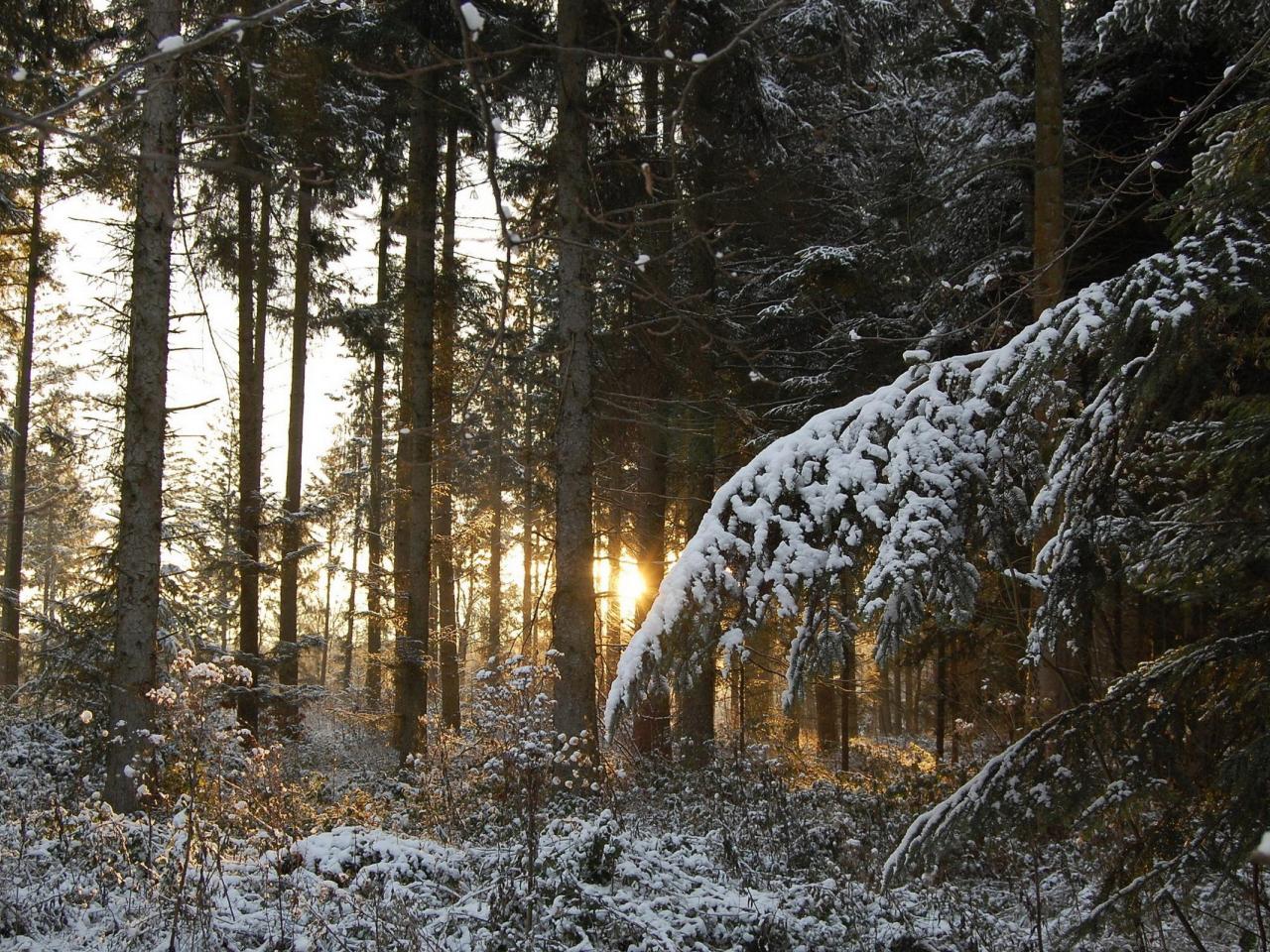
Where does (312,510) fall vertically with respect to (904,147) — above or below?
below

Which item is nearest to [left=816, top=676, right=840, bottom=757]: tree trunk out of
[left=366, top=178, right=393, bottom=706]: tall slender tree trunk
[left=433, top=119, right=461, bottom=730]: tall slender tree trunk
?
[left=433, top=119, right=461, bottom=730]: tall slender tree trunk

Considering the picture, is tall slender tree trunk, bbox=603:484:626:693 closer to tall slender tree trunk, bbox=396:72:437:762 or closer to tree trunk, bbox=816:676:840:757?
tall slender tree trunk, bbox=396:72:437:762

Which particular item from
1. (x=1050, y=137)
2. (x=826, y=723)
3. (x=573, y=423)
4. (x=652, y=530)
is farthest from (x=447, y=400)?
(x=826, y=723)

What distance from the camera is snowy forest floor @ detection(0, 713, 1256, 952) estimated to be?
13.7ft

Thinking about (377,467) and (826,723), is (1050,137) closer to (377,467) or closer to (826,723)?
(377,467)

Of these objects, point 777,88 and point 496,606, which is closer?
point 777,88

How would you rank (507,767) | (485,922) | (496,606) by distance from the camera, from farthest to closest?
(496,606) → (507,767) → (485,922)

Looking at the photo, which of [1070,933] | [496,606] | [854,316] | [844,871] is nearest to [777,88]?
[854,316]

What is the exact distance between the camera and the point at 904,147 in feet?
42.2

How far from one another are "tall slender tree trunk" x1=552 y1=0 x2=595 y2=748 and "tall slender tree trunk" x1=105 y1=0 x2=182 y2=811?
364 cm

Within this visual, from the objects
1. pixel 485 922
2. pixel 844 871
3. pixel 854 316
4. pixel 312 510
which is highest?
pixel 854 316

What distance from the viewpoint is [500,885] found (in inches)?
172

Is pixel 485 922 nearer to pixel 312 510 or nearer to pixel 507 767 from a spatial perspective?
pixel 507 767

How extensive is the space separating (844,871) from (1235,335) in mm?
4474
